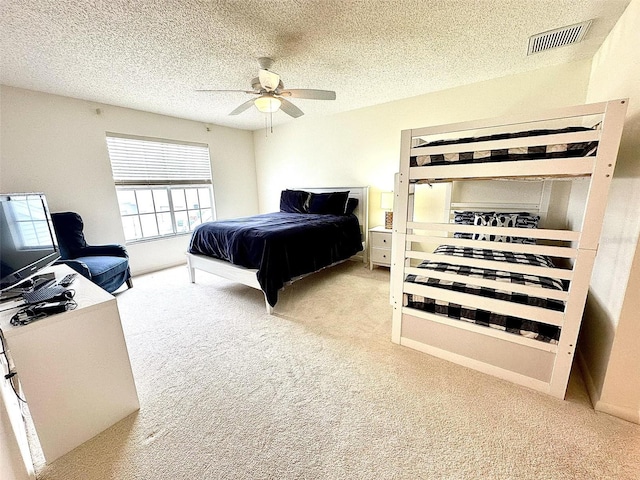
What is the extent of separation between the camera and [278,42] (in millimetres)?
2068

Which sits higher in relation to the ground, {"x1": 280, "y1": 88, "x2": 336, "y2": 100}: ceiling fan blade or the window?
{"x1": 280, "y1": 88, "x2": 336, "y2": 100}: ceiling fan blade

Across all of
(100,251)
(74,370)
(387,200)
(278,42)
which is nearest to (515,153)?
(278,42)

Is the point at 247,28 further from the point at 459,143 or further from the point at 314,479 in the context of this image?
the point at 314,479

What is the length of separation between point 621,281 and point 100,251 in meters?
4.62

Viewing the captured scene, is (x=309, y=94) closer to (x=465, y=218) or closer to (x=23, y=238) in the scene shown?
(x=465, y=218)

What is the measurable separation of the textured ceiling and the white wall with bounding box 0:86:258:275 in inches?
8.9

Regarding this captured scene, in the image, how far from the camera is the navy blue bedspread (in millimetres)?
2527

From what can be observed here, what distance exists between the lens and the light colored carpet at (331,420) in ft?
3.80

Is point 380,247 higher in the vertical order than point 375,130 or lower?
lower

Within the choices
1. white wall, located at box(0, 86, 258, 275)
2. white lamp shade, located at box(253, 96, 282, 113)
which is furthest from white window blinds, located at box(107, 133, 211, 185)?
white lamp shade, located at box(253, 96, 282, 113)

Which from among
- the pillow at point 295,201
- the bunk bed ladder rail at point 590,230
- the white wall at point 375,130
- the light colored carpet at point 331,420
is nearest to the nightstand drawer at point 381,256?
the white wall at point 375,130

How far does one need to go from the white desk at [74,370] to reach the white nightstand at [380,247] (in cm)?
302

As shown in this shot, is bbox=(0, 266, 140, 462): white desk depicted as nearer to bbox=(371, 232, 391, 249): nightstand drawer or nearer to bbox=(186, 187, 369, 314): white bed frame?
bbox=(186, 187, 369, 314): white bed frame

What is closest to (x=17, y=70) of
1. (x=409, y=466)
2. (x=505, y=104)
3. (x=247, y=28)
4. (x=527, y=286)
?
(x=247, y=28)
